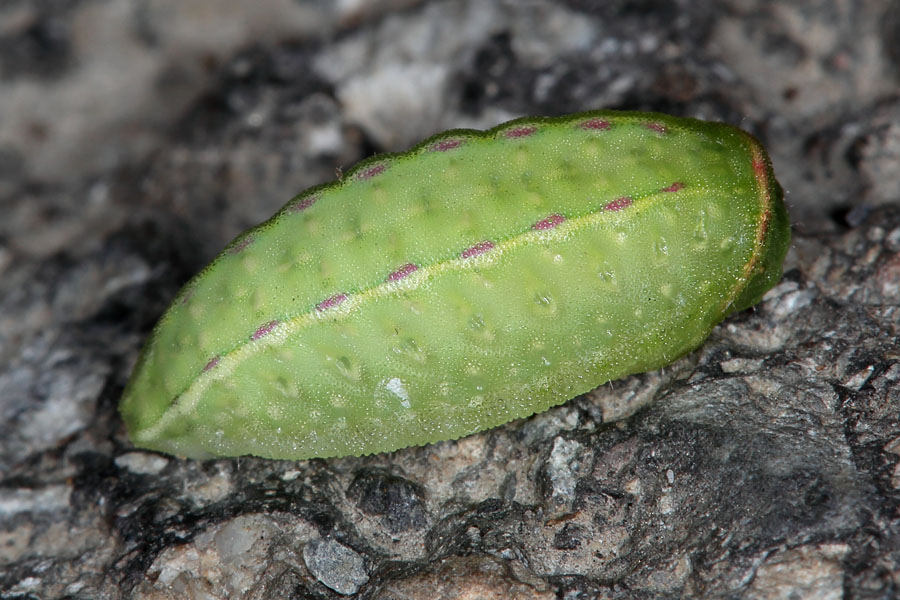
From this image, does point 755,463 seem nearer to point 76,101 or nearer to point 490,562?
point 490,562

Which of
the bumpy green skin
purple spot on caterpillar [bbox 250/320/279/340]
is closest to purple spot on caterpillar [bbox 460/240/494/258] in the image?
the bumpy green skin

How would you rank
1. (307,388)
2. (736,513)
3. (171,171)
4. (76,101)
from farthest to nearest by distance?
(76,101), (171,171), (307,388), (736,513)

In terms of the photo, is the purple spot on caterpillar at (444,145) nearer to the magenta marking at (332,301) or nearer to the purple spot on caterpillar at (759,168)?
the magenta marking at (332,301)

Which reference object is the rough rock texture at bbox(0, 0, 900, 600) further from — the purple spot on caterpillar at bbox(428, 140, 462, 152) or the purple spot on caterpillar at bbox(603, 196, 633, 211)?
the purple spot on caterpillar at bbox(428, 140, 462, 152)

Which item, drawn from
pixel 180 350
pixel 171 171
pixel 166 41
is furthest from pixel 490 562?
pixel 166 41

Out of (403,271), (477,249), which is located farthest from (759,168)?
(403,271)

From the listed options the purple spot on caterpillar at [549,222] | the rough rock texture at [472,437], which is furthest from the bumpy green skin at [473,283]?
the rough rock texture at [472,437]
